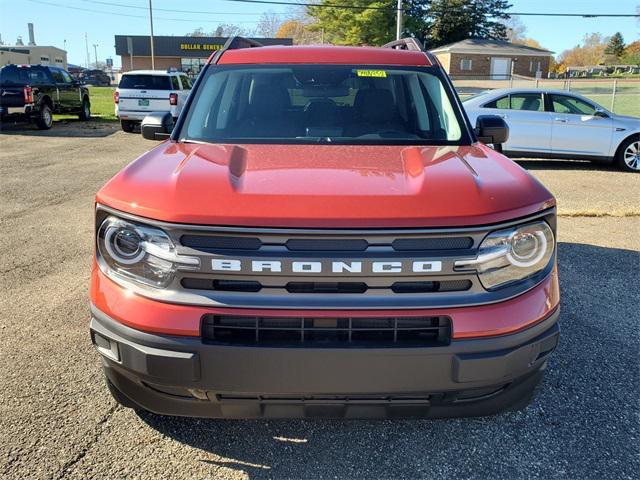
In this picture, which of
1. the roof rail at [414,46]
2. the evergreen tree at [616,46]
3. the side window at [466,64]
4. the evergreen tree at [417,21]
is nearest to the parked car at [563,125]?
the roof rail at [414,46]

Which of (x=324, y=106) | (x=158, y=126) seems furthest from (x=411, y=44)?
(x=158, y=126)

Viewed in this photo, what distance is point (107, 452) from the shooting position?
103 inches

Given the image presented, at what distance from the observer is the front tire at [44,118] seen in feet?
57.6

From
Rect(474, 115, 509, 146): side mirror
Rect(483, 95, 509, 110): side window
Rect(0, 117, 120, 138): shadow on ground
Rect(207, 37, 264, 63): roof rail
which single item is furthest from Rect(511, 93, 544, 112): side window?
Rect(0, 117, 120, 138): shadow on ground

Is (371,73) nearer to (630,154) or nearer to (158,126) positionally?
(158,126)

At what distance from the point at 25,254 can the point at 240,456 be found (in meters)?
4.04

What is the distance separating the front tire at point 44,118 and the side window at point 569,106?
14.8 meters

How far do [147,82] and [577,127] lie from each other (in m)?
12.4

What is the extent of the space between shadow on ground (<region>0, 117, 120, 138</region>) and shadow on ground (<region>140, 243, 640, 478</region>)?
16006mm

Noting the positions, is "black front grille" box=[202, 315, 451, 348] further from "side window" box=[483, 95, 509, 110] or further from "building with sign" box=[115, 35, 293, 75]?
"building with sign" box=[115, 35, 293, 75]

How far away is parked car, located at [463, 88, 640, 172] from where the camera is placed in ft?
37.3

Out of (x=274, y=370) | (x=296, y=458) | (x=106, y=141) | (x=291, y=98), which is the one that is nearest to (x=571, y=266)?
(x=291, y=98)

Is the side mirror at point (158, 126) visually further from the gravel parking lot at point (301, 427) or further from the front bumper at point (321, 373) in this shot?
the front bumper at point (321, 373)

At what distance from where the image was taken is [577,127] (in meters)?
11.4
